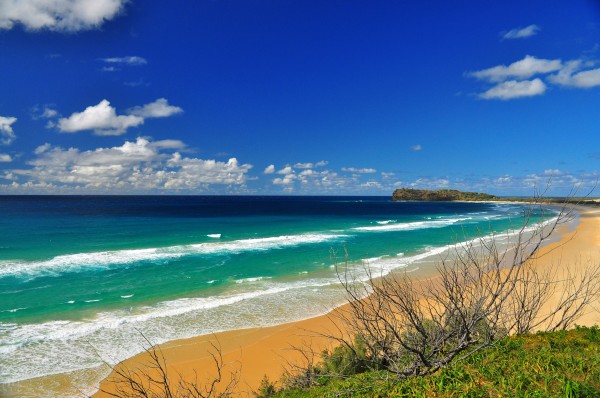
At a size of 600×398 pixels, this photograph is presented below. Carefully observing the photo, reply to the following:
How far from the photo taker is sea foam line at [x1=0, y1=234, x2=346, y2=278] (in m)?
23.3

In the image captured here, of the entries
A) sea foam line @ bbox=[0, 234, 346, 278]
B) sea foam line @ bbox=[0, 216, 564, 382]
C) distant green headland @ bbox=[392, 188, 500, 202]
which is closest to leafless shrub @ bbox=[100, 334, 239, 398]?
sea foam line @ bbox=[0, 216, 564, 382]

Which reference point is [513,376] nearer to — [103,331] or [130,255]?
[103,331]

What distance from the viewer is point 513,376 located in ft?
17.0

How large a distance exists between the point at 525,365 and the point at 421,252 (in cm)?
2508

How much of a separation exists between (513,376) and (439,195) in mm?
177810

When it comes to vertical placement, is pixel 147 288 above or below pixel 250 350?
above

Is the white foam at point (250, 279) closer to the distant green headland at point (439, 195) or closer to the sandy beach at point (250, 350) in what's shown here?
the sandy beach at point (250, 350)

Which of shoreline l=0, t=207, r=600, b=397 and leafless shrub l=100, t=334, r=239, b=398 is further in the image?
shoreline l=0, t=207, r=600, b=397

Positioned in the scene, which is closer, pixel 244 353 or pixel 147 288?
pixel 244 353

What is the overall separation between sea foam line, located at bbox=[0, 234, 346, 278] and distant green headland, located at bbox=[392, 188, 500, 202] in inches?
5769

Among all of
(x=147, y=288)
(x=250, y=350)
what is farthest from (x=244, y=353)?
(x=147, y=288)

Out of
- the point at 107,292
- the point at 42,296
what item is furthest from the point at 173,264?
the point at 42,296

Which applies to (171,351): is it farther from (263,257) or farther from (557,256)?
(557,256)

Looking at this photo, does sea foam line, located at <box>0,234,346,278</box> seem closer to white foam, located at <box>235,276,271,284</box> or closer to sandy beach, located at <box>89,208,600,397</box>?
white foam, located at <box>235,276,271,284</box>
